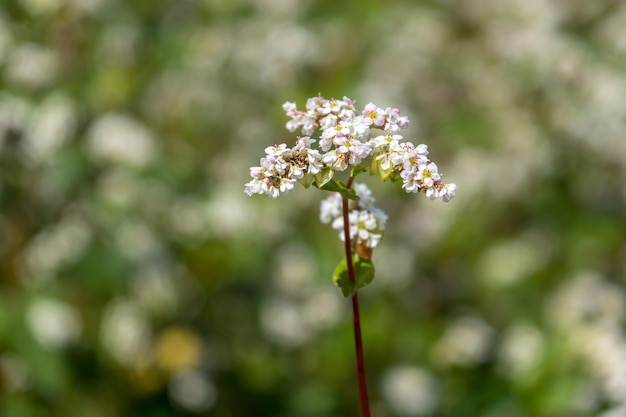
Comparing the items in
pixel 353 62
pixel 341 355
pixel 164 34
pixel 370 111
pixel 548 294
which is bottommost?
pixel 370 111

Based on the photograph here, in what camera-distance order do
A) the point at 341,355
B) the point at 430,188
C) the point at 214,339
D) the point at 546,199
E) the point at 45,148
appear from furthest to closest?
the point at 546,199 < the point at 214,339 < the point at 341,355 < the point at 45,148 < the point at 430,188

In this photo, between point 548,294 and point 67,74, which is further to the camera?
point 548,294

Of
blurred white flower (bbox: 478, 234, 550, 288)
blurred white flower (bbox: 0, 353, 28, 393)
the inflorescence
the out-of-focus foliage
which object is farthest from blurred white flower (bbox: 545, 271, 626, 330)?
the inflorescence

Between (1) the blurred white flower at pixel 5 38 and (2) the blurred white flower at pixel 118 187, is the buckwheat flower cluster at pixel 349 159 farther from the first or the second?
(1) the blurred white flower at pixel 5 38

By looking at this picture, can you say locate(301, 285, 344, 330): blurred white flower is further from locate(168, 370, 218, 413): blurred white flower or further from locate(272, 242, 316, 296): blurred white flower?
locate(168, 370, 218, 413): blurred white flower

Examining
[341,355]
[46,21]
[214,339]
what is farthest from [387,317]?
[46,21]

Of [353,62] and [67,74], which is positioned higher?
[353,62]

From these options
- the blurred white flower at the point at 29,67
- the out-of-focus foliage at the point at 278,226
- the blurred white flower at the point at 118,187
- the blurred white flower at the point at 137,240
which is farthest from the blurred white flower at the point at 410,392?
the blurred white flower at the point at 29,67

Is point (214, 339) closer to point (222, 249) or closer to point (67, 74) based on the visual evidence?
point (222, 249)
